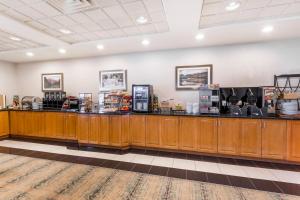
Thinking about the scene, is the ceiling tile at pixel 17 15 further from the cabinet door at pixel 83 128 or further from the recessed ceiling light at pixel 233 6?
the recessed ceiling light at pixel 233 6

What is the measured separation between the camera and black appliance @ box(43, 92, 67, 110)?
18.0 feet

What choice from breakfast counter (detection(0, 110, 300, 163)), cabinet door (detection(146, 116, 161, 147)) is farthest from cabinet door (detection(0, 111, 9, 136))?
cabinet door (detection(146, 116, 161, 147))

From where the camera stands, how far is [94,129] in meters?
4.52

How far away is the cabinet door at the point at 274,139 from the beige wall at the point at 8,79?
8.10 m

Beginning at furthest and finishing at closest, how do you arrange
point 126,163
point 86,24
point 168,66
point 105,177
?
point 168,66
point 126,163
point 86,24
point 105,177

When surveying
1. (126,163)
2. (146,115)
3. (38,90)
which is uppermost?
(38,90)

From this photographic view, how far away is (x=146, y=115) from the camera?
432 centimetres

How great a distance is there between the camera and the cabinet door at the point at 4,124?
549cm

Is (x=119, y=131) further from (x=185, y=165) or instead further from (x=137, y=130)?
(x=185, y=165)

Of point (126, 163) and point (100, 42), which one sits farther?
point (100, 42)

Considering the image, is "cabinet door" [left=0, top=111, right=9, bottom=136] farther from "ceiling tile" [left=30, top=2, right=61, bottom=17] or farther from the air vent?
the air vent

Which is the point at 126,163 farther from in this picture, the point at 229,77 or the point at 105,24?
the point at 229,77

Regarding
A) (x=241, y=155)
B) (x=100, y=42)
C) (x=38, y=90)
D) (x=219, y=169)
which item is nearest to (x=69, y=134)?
(x=38, y=90)

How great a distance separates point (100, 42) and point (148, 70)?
5.11ft
